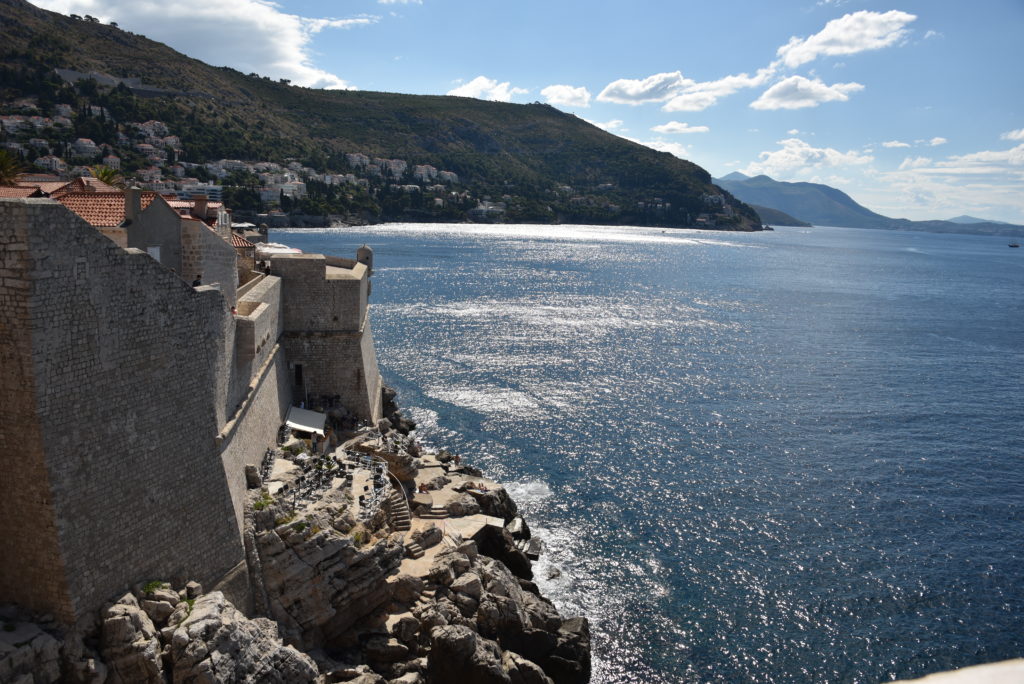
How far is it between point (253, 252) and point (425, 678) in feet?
59.5

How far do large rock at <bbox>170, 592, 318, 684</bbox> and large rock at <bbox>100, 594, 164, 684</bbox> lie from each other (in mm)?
369

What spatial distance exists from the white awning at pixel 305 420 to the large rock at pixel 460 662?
10.4m

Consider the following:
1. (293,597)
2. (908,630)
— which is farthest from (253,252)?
(908,630)

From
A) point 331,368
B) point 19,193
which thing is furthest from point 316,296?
point 19,193

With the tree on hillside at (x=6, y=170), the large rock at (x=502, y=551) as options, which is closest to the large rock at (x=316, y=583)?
the large rock at (x=502, y=551)

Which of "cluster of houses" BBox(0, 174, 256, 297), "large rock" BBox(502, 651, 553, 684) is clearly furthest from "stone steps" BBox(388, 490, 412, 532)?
"cluster of houses" BBox(0, 174, 256, 297)

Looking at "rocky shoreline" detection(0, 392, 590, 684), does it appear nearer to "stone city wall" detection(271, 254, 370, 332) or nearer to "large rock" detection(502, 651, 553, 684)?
"large rock" detection(502, 651, 553, 684)

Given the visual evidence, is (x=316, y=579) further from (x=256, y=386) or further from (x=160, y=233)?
(x=160, y=233)

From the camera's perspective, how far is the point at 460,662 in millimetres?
15898

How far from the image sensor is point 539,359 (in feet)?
173

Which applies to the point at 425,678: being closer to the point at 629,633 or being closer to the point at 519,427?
the point at 629,633

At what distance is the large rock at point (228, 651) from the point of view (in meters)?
12.5

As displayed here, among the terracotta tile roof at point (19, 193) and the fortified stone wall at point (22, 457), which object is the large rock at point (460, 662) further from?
the terracotta tile roof at point (19, 193)

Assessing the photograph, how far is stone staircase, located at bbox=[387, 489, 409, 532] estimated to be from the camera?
2138 centimetres
